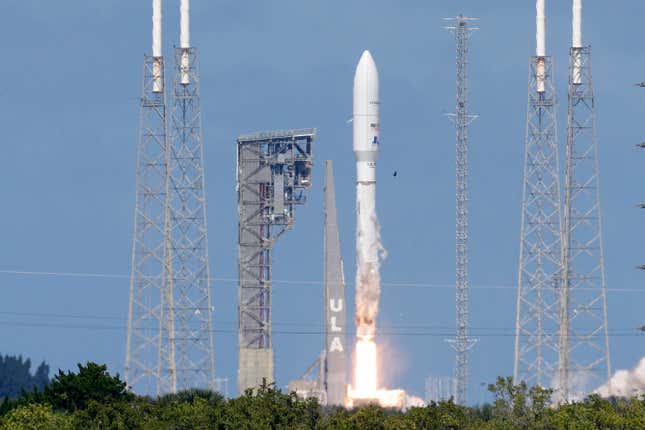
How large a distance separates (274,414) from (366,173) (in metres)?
42.8

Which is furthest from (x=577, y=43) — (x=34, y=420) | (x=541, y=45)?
(x=34, y=420)

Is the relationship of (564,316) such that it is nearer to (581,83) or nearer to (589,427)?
(581,83)

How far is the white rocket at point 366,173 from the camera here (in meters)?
189

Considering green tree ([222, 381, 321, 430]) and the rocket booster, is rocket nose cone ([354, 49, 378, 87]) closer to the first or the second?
the rocket booster

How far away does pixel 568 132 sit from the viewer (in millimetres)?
176125

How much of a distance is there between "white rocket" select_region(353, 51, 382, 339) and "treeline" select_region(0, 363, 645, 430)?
1287 inches

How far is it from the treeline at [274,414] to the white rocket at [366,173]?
32678 millimetres

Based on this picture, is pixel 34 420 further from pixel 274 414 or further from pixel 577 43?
pixel 577 43

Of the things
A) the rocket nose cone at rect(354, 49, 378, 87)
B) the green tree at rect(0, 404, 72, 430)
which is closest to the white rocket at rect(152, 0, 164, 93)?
the rocket nose cone at rect(354, 49, 378, 87)

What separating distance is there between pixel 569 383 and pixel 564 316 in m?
6.25

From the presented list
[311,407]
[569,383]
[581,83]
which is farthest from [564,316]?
[311,407]

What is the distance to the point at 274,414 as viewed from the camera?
493 feet

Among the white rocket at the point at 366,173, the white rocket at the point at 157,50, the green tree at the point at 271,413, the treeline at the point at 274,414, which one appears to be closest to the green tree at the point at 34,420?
the treeline at the point at 274,414

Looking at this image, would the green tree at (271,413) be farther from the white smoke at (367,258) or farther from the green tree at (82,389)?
the white smoke at (367,258)
